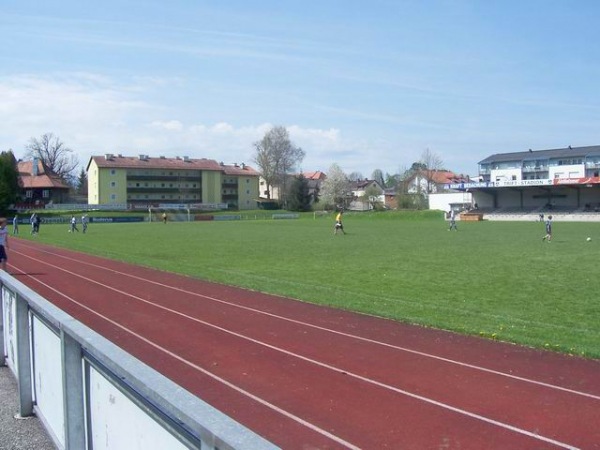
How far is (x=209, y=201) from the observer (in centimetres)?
12000

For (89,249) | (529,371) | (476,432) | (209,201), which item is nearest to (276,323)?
(529,371)

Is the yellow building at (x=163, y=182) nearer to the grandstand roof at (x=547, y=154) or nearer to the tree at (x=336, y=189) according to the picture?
the tree at (x=336, y=189)

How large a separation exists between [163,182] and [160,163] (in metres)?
3.57

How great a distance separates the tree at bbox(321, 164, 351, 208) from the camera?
116 metres

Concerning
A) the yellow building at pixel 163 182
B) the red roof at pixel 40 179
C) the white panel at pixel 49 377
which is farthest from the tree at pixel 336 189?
the white panel at pixel 49 377

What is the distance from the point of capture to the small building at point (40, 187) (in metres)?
109

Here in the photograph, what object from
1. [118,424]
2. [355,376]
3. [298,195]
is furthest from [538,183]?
[118,424]

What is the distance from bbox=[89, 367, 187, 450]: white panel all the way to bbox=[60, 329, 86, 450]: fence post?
212 mm

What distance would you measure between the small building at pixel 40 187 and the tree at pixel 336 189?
46.0 metres

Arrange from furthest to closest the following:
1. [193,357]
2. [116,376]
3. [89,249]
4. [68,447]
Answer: [89,249], [193,357], [68,447], [116,376]

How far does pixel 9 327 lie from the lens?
7754 mm

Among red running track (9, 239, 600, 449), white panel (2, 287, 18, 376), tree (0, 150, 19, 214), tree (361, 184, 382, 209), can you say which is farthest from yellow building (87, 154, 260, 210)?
white panel (2, 287, 18, 376)

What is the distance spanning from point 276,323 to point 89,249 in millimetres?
23266

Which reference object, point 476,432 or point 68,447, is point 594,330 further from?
point 68,447
